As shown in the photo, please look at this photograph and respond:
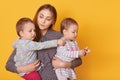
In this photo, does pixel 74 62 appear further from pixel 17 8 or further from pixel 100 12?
pixel 17 8

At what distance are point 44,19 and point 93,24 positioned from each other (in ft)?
1.94

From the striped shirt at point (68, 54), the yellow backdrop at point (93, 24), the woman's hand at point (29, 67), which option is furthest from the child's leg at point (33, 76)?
the yellow backdrop at point (93, 24)

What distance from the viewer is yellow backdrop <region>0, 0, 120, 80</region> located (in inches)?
96.7

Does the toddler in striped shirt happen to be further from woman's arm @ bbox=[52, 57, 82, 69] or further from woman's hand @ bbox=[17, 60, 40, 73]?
woman's hand @ bbox=[17, 60, 40, 73]

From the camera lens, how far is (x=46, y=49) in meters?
2.05

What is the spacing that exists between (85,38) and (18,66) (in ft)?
2.41

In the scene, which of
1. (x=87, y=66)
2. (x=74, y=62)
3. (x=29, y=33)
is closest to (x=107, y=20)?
(x=87, y=66)

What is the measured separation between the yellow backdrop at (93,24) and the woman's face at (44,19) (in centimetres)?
50

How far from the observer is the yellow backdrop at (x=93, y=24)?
2.46 meters

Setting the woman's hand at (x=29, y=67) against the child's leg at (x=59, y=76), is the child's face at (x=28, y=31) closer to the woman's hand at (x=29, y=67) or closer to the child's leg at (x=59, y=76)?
the woman's hand at (x=29, y=67)

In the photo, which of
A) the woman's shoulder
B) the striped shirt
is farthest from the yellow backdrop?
the striped shirt

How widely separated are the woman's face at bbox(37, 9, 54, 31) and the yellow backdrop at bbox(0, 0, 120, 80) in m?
0.50

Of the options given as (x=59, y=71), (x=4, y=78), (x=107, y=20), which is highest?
(x=107, y=20)

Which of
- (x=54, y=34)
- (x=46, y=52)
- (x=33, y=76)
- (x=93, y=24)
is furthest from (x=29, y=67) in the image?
(x=93, y=24)
